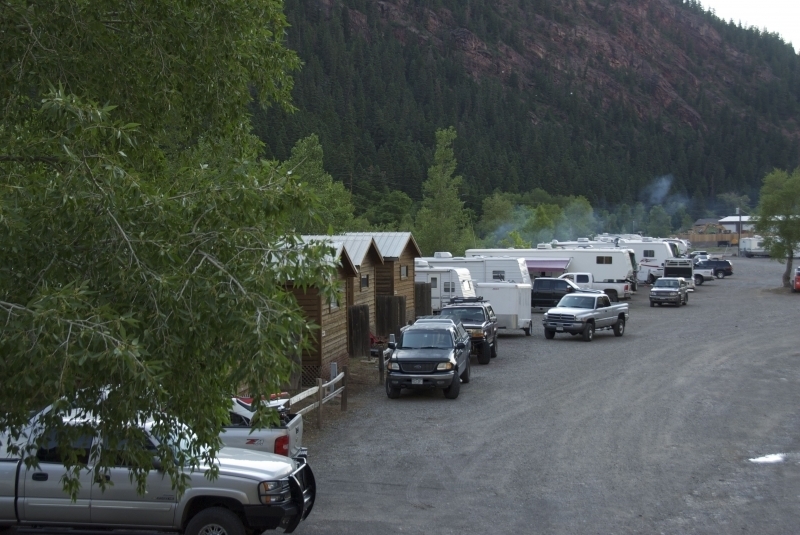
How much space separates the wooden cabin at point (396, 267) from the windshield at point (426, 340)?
8.45m

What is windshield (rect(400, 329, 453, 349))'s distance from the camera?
64.3 feet

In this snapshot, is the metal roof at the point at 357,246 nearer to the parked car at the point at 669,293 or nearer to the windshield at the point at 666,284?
the parked car at the point at 669,293

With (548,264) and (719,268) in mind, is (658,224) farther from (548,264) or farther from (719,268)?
(548,264)

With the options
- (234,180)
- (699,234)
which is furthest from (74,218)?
(699,234)

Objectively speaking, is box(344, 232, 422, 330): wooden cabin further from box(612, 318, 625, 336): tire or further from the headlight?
the headlight

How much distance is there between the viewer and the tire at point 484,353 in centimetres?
2448

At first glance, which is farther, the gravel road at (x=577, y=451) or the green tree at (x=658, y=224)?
the green tree at (x=658, y=224)

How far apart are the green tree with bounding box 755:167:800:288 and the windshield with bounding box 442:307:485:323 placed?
37168mm

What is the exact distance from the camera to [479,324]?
985 inches

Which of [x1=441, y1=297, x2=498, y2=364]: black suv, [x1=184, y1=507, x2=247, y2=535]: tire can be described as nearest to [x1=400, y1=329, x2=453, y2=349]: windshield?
[x1=441, y1=297, x2=498, y2=364]: black suv

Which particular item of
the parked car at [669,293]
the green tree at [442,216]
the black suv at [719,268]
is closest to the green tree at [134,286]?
the parked car at [669,293]

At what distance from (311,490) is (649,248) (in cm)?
5259

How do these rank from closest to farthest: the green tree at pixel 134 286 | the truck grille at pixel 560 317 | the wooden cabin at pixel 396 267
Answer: the green tree at pixel 134 286
the wooden cabin at pixel 396 267
the truck grille at pixel 560 317

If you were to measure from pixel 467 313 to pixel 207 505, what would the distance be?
17.2m
